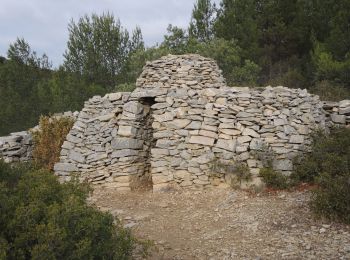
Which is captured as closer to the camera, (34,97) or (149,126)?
(149,126)

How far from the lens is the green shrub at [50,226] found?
3.27 meters

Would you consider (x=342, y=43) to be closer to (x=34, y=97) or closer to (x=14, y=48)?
(x=34, y=97)

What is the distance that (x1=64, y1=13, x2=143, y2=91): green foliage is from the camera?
16.2 meters

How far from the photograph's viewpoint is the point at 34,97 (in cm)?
→ 1583

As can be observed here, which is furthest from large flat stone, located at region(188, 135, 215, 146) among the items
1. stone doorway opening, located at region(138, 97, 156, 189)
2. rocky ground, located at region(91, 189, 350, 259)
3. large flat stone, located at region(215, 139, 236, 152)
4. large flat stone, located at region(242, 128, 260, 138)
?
stone doorway opening, located at region(138, 97, 156, 189)

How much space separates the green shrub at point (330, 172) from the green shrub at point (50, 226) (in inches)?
126

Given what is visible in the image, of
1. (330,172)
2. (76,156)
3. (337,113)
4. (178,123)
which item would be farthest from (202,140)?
(337,113)

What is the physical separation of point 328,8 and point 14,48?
13499 millimetres

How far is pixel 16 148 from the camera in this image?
9.50 metres

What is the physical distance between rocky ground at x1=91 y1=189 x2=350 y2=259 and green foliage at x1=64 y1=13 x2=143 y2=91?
924cm

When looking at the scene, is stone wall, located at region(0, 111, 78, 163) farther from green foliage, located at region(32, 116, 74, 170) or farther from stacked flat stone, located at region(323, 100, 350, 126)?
stacked flat stone, located at region(323, 100, 350, 126)

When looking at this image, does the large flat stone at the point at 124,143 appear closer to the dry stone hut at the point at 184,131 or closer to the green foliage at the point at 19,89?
the dry stone hut at the point at 184,131

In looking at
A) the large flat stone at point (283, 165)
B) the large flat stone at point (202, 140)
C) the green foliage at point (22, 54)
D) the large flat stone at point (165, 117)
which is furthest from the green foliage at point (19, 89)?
the large flat stone at point (283, 165)

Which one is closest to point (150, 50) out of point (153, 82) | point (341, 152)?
point (153, 82)
